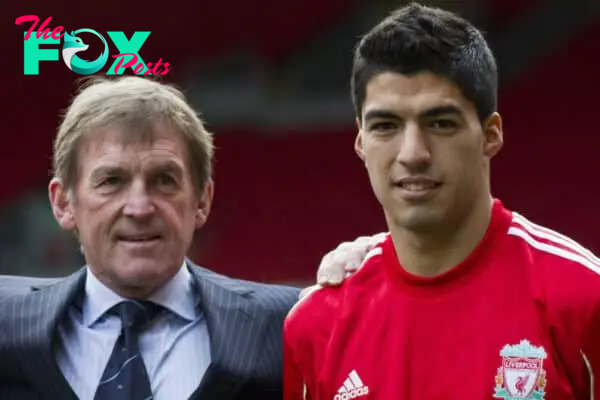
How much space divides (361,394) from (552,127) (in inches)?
304

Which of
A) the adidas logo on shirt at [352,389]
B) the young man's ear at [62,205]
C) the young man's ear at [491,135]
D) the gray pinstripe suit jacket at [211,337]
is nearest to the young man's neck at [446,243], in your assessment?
the young man's ear at [491,135]

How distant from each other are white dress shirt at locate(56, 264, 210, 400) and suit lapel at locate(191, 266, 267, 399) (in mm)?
31

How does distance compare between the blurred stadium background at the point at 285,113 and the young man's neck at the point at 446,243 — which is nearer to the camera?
the young man's neck at the point at 446,243

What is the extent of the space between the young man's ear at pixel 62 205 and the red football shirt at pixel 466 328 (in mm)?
587

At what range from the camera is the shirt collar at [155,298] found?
9.71 ft

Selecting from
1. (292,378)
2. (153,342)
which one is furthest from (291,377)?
(153,342)

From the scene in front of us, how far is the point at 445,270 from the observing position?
8.79 ft

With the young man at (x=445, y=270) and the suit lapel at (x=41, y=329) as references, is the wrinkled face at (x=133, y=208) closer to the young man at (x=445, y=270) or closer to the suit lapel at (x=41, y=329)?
the suit lapel at (x=41, y=329)

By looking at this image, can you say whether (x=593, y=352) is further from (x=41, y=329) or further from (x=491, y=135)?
(x=41, y=329)

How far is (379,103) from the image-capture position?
2613 mm

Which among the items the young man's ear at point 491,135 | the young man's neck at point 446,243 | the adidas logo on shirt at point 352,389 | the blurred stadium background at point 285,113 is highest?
the blurred stadium background at point 285,113

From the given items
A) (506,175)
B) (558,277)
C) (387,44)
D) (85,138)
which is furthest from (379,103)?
(506,175)

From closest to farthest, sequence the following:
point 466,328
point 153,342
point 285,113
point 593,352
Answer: point 593,352 → point 466,328 → point 153,342 → point 285,113

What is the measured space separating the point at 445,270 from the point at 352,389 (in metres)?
0.31
